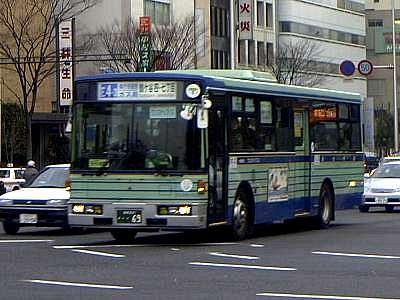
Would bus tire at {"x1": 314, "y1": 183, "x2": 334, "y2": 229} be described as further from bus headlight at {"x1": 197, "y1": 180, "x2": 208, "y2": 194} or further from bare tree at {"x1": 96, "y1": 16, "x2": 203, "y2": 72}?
bare tree at {"x1": 96, "y1": 16, "x2": 203, "y2": 72}

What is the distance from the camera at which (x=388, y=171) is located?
3462 centimetres

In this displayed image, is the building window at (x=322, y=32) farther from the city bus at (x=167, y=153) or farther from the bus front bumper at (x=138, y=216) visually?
the bus front bumper at (x=138, y=216)

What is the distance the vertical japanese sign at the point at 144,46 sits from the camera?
54312 mm

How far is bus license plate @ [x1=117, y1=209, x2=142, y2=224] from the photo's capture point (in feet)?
64.2

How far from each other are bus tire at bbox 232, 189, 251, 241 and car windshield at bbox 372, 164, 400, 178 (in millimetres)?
13646

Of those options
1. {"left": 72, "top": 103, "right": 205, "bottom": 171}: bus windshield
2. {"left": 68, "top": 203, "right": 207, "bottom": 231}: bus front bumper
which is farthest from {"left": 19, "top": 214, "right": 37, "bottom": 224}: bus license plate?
{"left": 72, "top": 103, "right": 205, "bottom": 171}: bus windshield

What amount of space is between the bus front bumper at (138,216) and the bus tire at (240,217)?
134 cm

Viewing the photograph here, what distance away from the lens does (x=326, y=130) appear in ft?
83.5

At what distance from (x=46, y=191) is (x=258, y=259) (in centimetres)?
741

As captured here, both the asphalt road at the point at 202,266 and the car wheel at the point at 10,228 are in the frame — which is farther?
the car wheel at the point at 10,228

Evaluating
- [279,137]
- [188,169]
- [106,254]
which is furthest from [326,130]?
[106,254]

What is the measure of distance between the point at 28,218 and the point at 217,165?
5.09 metres

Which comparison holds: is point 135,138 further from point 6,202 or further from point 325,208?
point 325,208

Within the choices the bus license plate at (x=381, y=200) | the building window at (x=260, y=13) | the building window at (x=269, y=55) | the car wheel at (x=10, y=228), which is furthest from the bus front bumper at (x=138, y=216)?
the building window at (x=260, y=13)
